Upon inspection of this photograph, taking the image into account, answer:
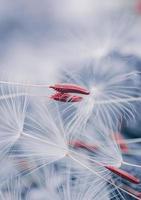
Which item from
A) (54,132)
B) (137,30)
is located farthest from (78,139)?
(137,30)

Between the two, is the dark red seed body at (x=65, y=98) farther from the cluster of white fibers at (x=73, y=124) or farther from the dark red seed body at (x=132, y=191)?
the dark red seed body at (x=132, y=191)

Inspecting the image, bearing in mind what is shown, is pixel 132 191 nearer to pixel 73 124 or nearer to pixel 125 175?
pixel 125 175

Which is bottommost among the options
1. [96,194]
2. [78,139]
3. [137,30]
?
[96,194]

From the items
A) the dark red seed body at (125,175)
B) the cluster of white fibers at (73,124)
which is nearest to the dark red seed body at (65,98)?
the cluster of white fibers at (73,124)

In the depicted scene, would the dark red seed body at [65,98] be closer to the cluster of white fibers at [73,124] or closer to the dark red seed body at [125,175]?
the cluster of white fibers at [73,124]

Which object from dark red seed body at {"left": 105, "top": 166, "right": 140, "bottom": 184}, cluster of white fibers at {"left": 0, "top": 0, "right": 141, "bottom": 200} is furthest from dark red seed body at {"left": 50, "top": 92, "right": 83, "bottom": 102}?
dark red seed body at {"left": 105, "top": 166, "right": 140, "bottom": 184}

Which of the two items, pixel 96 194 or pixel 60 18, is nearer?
pixel 96 194

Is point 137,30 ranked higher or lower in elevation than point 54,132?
higher

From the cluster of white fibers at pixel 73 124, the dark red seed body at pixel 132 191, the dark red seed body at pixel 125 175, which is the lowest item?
the dark red seed body at pixel 132 191

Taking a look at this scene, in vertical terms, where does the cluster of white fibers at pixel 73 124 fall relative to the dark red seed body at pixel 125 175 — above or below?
above

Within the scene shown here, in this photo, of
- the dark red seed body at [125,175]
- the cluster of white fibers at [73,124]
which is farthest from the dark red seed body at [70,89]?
the dark red seed body at [125,175]

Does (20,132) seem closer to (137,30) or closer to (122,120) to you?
(122,120)
